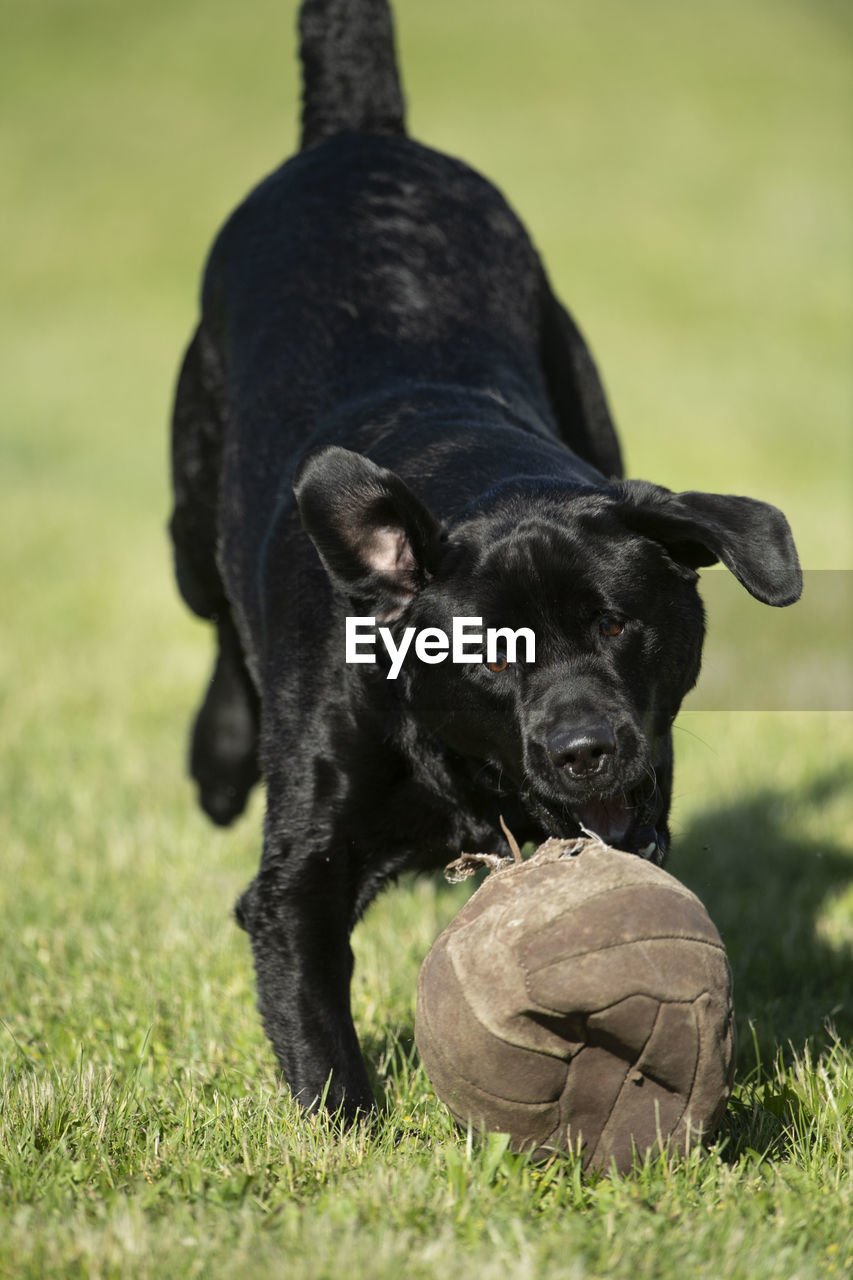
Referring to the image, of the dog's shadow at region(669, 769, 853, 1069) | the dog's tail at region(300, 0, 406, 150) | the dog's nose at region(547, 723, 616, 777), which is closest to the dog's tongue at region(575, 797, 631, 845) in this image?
the dog's nose at region(547, 723, 616, 777)

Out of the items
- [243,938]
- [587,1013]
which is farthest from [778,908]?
[587,1013]

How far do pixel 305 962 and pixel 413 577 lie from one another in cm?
88

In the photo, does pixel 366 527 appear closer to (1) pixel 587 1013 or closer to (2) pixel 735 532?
(2) pixel 735 532

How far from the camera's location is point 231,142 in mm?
36656

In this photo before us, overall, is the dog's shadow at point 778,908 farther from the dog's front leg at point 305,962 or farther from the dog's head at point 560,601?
the dog's front leg at point 305,962

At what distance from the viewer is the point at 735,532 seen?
2873mm

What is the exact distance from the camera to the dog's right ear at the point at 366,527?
3.00 meters

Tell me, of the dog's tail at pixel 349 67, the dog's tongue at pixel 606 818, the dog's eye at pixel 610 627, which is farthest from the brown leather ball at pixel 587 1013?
the dog's tail at pixel 349 67

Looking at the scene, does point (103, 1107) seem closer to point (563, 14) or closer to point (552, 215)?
point (552, 215)

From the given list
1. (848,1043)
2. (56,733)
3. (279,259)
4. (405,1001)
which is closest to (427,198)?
(279,259)

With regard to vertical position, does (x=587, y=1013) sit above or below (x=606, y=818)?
below

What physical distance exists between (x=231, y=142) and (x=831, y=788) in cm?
3404

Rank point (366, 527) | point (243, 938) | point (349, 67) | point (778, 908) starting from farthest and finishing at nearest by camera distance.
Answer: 1. point (349, 67)
2. point (778, 908)
3. point (243, 938)
4. point (366, 527)

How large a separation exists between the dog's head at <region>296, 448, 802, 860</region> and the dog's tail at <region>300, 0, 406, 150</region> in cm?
262
